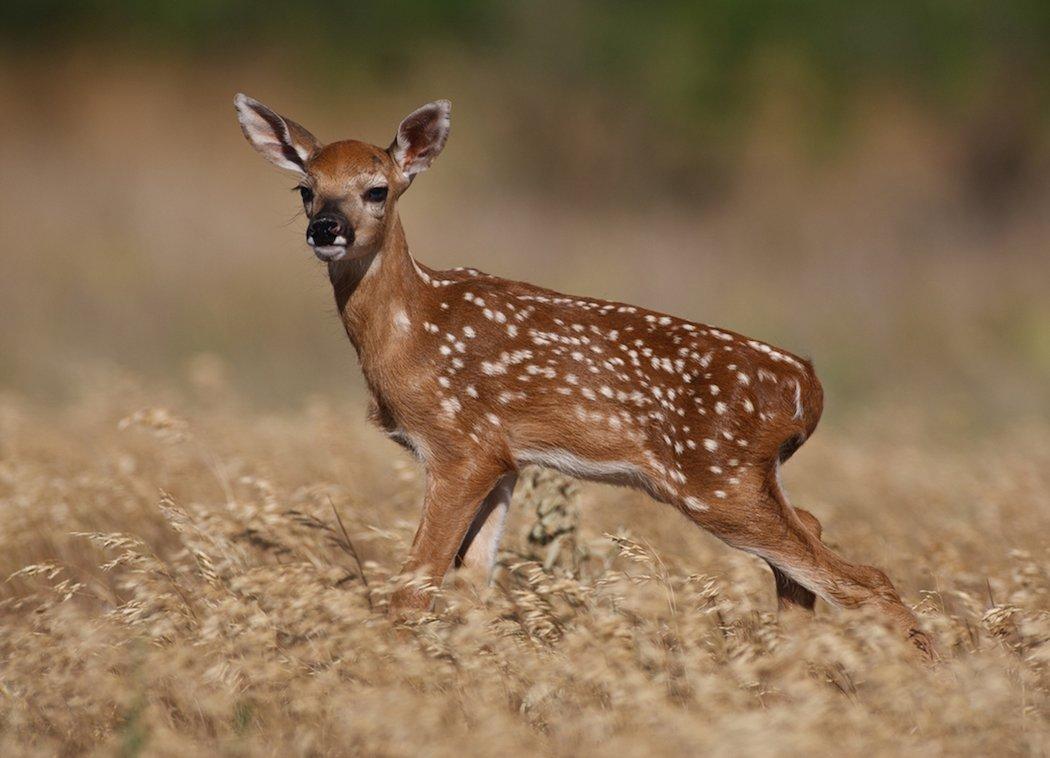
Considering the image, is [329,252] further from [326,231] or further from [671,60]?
[671,60]

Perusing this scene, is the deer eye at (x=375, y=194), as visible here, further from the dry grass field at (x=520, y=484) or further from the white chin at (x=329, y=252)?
the dry grass field at (x=520, y=484)

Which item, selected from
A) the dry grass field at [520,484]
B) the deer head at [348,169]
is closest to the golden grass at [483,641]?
the dry grass field at [520,484]

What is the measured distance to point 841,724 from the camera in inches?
176

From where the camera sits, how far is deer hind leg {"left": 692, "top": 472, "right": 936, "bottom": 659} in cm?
614

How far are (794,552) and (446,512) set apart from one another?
137 centimetres

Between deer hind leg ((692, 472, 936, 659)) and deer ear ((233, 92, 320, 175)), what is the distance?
7.47ft

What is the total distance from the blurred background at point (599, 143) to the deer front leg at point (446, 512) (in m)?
11.2

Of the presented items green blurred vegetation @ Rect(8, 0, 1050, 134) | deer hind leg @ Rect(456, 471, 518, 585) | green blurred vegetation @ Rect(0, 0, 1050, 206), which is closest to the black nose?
deer hind leg @ Rect(456, 471, 518, 585)

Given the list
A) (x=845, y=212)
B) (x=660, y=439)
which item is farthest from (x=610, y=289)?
(x=660, y=439)

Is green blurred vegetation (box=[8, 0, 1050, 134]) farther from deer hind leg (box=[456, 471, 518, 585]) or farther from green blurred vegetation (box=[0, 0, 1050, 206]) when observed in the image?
deer hind leg (box=[456, 471, 518, 585])

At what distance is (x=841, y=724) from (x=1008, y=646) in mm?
1397

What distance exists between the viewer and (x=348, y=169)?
21.2 feet

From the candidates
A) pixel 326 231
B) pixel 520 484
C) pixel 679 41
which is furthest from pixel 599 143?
pixel 326 231

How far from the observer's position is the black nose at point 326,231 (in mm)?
6090
